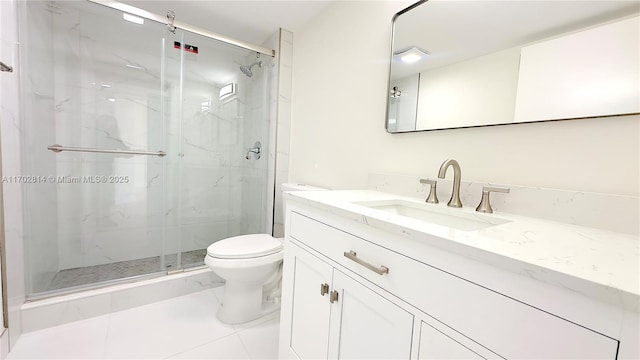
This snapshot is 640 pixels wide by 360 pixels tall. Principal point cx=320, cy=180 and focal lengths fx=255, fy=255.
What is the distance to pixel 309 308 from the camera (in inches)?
36.2

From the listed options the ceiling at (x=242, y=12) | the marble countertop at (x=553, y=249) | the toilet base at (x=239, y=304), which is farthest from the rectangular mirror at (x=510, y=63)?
the toilet base at (x=239, y=304)

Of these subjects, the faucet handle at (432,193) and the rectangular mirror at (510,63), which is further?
the faucet handle at (432,193)

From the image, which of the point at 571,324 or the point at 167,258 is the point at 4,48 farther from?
the point at 571,324

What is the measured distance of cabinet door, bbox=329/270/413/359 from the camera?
2.02 ft

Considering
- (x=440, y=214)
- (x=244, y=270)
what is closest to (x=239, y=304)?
(x=244, y=270)

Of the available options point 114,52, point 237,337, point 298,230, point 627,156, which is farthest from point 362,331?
point 114,52

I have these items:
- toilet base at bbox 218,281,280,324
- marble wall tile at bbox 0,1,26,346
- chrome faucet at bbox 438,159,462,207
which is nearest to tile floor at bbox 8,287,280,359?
toilet base at bbox 218,281,280,324

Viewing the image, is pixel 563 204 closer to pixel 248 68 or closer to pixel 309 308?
pixel 309 308

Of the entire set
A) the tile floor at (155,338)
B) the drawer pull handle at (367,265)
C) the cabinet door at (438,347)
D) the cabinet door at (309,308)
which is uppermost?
the drawer pull handle at (367,265)

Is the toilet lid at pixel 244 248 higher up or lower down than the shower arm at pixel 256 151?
lower down

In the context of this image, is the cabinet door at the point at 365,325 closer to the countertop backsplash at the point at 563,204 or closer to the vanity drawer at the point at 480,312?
the vanity drawer at the point at 480,312

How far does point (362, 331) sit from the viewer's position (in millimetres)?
715

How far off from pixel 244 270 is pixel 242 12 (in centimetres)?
182

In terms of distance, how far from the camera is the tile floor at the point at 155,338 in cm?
122
